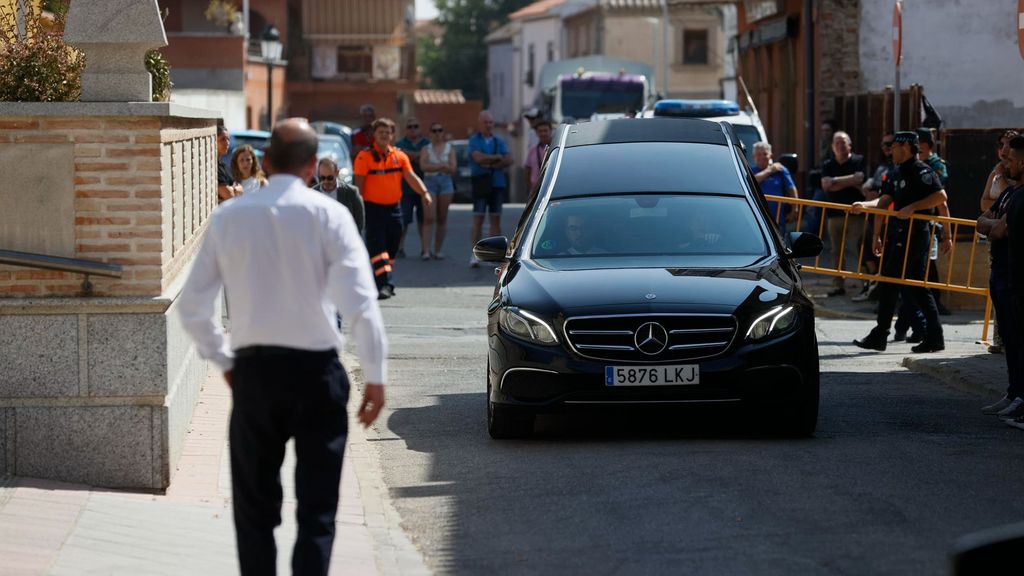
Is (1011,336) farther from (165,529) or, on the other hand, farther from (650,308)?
(165,529)

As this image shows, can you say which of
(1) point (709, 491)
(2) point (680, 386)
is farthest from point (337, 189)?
(1) point (709, 491)

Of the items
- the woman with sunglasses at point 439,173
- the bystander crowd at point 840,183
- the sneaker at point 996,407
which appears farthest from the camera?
the woman with sunglasses at point 439,173

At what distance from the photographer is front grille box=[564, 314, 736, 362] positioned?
9227 mm

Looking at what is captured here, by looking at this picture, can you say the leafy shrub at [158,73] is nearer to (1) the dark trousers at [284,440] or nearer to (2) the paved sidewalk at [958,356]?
(2) the paved sidewalk at [958,356]

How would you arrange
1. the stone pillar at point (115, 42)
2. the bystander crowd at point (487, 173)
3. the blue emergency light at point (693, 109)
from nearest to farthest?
the stone pillar at point (115, 42), the bystander crowd at point (487, 173), the blue emergency light at point (693, 109)

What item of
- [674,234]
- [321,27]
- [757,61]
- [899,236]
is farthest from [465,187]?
[674,234]

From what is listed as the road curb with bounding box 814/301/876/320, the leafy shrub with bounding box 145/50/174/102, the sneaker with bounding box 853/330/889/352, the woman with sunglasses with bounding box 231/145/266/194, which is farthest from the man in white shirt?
the road curb with bounding box 814/301/876/320

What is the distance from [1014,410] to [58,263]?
19.3ft

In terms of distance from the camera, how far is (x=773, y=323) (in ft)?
30.7

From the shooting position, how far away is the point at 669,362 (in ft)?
30.1

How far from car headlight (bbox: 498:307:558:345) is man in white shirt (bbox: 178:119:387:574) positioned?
3925 millimetres

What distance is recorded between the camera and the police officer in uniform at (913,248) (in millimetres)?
14055

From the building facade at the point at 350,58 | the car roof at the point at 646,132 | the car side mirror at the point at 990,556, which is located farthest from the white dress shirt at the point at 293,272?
the building facade at the point at 350,58

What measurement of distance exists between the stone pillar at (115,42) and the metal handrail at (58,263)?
909 millimetres
